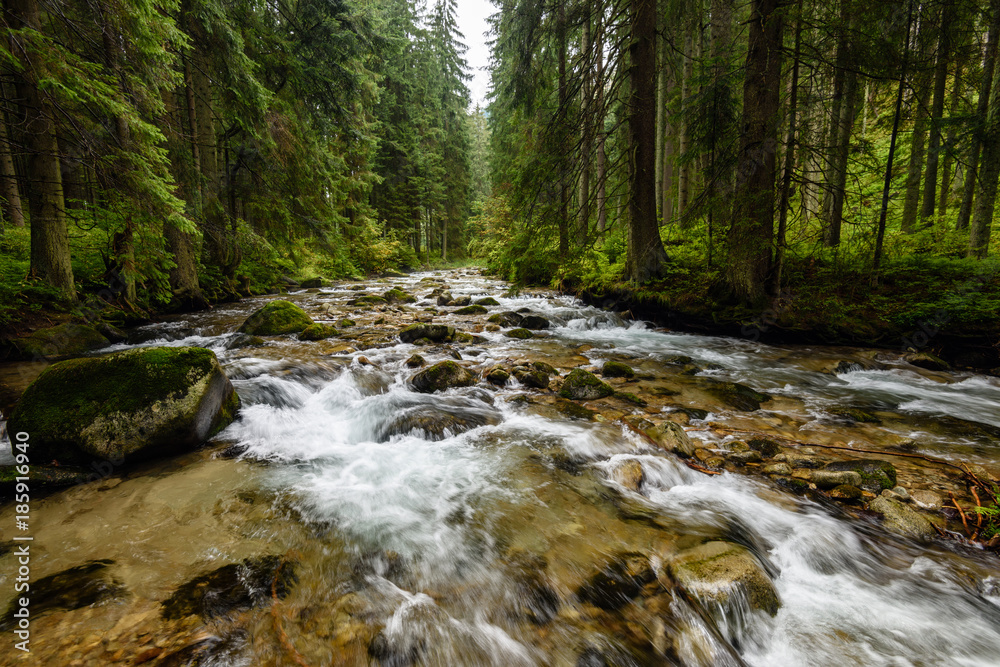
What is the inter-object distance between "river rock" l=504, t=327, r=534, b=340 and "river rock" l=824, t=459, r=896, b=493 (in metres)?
6.14

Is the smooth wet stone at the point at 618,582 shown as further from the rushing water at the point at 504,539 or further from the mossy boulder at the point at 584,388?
the mossy boulder at the point at 584,388

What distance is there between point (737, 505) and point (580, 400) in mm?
2391

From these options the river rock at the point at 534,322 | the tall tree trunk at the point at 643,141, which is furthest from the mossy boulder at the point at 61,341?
the tall tree trunk at the point at 643,141

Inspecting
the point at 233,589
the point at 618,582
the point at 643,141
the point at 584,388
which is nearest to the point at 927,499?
the point at 618,582

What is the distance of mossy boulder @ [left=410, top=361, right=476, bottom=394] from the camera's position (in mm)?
5809

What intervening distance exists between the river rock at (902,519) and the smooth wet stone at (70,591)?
5.10 m

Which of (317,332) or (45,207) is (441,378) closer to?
(317,332)

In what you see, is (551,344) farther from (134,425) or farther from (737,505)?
(134,425)

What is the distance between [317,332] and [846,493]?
8.88 meters

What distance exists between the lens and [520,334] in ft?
29.8

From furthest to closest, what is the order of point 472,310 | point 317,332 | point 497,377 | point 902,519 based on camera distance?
point 472,310 < point 317,332 < point 497,377 < point 902,519

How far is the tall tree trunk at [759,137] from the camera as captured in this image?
6340 mm

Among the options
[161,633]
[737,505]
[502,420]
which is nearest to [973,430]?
[737,505]

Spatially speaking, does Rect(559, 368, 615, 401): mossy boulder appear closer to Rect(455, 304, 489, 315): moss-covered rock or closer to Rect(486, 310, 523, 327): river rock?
Rect(486, 310, 523, 327): river rock
